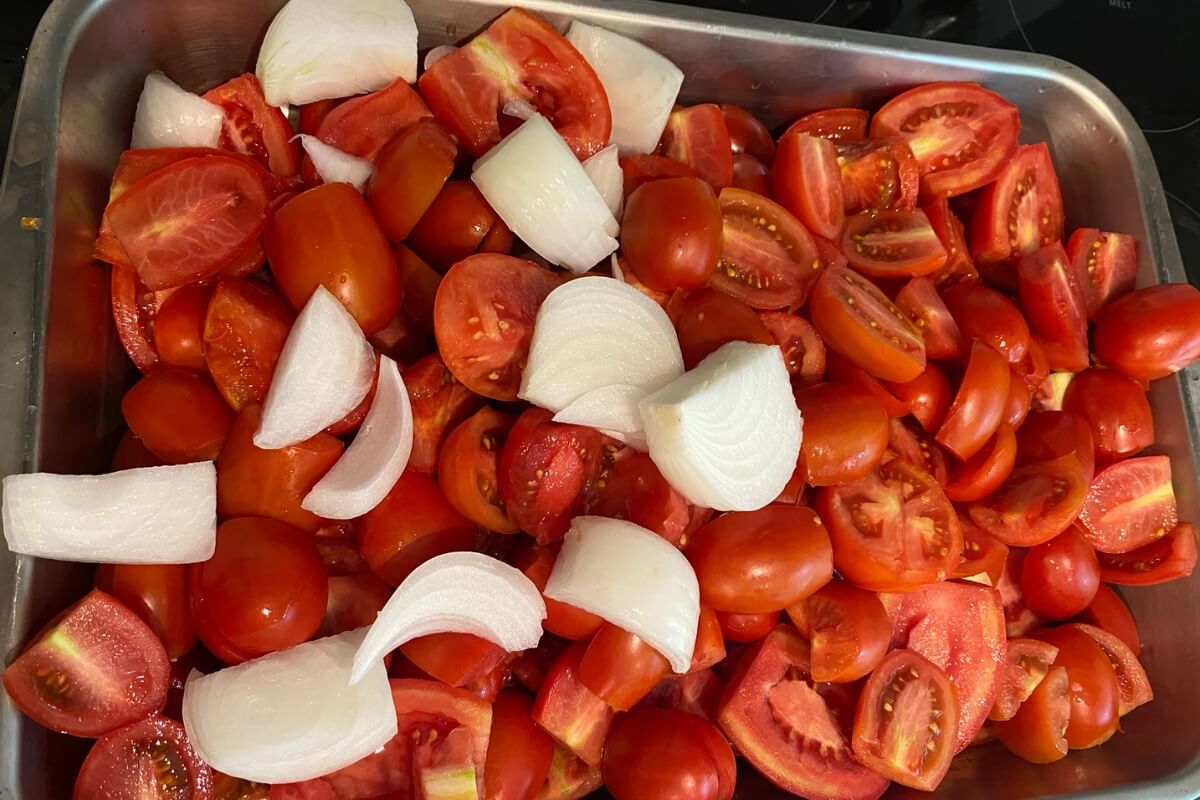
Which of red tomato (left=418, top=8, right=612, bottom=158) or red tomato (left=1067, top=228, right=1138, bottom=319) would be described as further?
red tomato (left=1067, top=228, right=1138, bottom=319)

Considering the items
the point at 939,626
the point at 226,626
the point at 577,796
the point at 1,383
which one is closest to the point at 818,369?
the point at 939,626

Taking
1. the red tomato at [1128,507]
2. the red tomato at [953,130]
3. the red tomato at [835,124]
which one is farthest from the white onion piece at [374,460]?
the red tomato at [1128,507]

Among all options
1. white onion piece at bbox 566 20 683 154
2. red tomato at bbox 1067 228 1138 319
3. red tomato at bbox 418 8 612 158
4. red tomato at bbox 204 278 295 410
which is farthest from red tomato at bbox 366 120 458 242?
red tomato at bbox 1067 228 1138 319

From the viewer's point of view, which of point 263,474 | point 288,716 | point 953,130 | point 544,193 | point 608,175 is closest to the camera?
point 288,716

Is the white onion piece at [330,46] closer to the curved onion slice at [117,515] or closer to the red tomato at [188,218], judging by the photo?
the red tomato at [188,218]

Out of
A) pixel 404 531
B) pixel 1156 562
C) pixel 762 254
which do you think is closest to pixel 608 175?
pixel 762 254

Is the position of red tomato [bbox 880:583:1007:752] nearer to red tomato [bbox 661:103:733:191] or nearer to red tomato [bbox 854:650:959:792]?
red tomato [bbox 854:650:959:792]

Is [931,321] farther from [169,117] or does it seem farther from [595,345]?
[169,117]
